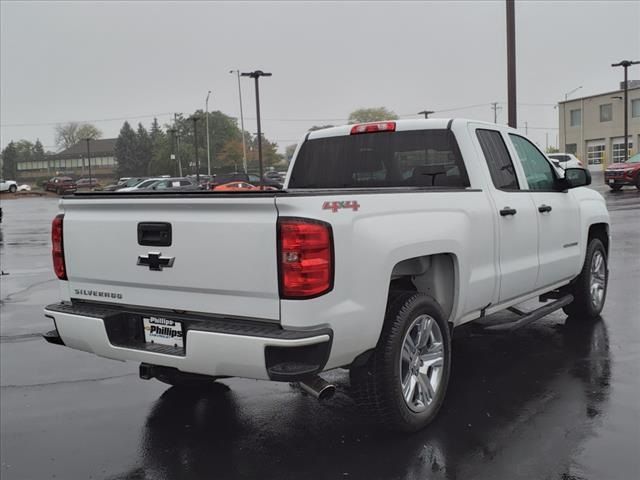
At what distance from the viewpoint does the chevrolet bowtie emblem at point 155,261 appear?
362 cm

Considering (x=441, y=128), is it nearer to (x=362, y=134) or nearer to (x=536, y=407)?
(x=362, y=134)

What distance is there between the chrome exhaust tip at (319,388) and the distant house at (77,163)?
123m

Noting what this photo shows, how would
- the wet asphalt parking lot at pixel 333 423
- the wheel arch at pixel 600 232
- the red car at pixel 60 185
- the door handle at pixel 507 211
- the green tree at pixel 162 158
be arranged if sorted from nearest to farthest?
the wet asphalt parking lot at pixel 333 423, the door handle at pixel 507 211, the wheel arch at pixel 600 232, the red car at pixel 60 185, the green tree at pixel 162 158

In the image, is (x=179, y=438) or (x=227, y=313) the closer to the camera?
(x=227, y=313)

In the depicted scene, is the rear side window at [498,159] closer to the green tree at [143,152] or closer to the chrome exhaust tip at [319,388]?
the chrome exhaust tip at [319,388]

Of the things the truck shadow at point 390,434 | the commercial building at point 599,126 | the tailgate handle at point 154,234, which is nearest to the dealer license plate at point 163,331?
the tailgate handle at point 154,234

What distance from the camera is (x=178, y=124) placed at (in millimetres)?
126750

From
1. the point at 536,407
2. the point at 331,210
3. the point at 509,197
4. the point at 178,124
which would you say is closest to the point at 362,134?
the point at 509,197

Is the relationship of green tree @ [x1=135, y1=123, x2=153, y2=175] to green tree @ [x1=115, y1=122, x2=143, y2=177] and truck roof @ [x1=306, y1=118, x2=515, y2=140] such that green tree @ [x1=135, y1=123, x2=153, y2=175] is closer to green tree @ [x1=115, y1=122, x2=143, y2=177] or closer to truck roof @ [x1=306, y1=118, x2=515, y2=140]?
green tree @ [x1=115, y1=122, x2=143, y2=177]

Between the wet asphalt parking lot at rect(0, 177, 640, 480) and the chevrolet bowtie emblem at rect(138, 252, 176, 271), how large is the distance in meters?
1.12

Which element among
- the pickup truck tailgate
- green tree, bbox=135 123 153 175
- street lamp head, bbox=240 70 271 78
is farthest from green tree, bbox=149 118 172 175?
the pickup truck tailgate

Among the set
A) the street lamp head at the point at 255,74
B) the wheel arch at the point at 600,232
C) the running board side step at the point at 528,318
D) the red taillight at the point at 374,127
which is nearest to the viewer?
the running board side step at the point at 528,318

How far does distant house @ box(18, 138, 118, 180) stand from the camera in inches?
4956

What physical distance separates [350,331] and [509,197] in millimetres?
2189
